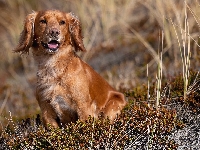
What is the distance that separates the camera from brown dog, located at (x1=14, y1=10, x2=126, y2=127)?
4340mm

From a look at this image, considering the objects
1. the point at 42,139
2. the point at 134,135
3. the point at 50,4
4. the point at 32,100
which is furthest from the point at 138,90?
the point at 50,4

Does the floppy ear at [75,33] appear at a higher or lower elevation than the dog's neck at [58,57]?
higher

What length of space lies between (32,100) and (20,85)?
134 centimetres

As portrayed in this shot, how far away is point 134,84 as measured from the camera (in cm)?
667

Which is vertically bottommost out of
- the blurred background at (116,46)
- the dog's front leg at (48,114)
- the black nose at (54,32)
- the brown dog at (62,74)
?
the blurred background at (116,46)

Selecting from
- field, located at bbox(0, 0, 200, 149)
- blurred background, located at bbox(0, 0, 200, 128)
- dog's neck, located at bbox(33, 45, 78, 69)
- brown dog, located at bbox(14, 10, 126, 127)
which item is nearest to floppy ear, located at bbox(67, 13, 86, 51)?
brown dog, located at bbox(14, 10, 126, 127)

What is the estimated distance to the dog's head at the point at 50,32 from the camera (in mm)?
4395

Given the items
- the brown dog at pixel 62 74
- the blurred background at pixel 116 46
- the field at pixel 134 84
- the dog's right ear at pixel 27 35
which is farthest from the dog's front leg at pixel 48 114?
the blurred background at pixel 116 46

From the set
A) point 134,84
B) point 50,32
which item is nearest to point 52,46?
point 50,32

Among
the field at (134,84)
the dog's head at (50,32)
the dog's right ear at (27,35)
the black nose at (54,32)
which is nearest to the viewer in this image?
the field at (134,84)

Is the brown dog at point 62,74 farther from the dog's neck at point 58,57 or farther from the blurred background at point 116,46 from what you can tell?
the blurred background at point 116,46

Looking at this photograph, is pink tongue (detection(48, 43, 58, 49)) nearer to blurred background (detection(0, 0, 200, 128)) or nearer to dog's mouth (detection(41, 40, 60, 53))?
dog's mouth (detection(41, 40, 60, 53))

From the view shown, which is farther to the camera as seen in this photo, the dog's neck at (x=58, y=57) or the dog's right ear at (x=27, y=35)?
the dog's right ear at (x=27, y=35)

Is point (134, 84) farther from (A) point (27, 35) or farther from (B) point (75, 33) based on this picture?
(A) point (27, 35)
